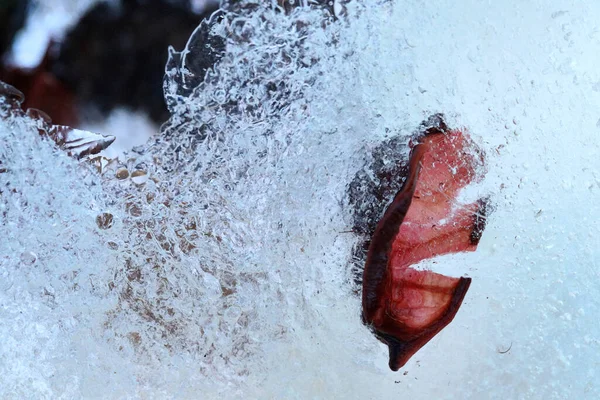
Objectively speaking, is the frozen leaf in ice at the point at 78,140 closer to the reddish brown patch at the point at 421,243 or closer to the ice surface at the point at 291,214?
the ice surface at the point at 291,214

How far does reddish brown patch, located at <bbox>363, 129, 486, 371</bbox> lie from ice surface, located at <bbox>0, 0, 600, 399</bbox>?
0.07ft

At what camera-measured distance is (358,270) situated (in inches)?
18.9

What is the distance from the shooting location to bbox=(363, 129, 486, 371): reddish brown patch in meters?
0.44

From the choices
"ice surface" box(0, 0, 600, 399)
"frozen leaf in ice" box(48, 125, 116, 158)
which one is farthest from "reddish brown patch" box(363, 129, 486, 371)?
"frozen leaf in ice" box(48, 125, 116, 158)

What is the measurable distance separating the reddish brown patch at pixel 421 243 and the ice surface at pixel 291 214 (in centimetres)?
2

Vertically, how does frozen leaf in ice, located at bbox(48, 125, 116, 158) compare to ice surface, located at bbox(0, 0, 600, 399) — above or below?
above

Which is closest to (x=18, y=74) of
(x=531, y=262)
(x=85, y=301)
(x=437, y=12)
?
(x=85, y=301)

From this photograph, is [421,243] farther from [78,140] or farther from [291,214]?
[78,140]

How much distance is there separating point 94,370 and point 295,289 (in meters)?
0.20

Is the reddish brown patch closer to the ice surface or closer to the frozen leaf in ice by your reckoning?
the ice surface

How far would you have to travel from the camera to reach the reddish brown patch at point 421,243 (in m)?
0.44

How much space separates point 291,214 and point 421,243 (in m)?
0.10

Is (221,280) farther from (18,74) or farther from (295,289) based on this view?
(18,74)

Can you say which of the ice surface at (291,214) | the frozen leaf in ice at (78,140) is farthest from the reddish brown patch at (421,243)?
the frozen leaf in ice at (78,140)
